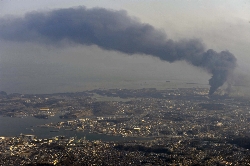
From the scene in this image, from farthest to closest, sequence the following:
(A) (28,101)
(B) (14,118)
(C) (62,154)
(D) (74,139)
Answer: (A) (28,101) → (B) (14,118) → (D) (74,139) → (C) (62,154)

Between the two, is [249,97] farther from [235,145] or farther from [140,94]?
[235,145]

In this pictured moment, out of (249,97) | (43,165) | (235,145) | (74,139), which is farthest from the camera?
(249,97)

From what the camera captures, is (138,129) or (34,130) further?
(138,129)

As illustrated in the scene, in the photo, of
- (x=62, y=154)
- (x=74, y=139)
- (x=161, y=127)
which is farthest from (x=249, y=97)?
(x=62, y=154)

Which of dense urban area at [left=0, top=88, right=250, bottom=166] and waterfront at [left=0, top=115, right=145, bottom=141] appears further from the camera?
waterfront at [left=0, top=115, right=145, bottom=141]

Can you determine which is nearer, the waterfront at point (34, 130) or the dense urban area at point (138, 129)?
the dense urban area at point (138, 129)

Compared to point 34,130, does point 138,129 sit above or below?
above

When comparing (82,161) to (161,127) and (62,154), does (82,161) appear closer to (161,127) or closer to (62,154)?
(62,154)

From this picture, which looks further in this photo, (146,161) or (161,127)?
(161,127)
